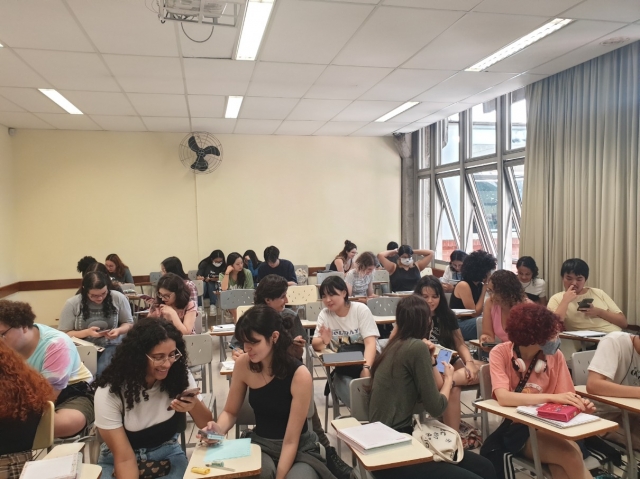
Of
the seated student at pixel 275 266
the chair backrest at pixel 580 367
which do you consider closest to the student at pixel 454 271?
the seated student at pixel 275 266

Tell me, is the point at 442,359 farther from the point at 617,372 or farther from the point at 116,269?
the point at 116,269

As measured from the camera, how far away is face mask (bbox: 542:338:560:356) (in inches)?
103

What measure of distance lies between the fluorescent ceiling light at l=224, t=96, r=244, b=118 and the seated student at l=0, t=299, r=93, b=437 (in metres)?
4.00

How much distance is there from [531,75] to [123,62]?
433cm

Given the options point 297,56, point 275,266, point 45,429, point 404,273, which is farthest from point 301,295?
point 45,429

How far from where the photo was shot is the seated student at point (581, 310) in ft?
13.8

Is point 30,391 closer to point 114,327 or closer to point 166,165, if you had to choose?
point 114,327

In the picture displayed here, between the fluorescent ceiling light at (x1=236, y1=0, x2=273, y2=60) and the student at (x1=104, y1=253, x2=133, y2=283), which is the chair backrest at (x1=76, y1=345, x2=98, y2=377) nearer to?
the fluorescent ceiling light at (x1=236, y1=0, x2=273, y2=60)

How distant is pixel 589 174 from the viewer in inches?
196

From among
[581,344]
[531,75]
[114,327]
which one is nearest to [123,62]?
[114,327]

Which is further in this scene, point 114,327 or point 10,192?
point 10,192

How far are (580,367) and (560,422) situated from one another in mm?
1137

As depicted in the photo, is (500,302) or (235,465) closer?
(235,465)

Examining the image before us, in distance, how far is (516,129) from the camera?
6.54m
